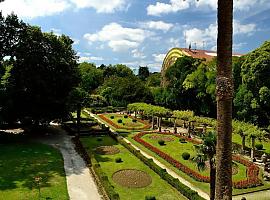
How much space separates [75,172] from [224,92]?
21.0 m

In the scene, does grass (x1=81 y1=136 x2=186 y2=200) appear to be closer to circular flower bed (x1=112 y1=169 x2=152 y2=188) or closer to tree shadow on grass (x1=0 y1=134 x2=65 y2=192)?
circular flower bed (x1=112 y1=169 x2=152 y2=188)

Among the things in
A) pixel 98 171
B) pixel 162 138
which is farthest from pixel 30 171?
pixel 162 138

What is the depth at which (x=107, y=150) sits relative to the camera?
35.5 metres

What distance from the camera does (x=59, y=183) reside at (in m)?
24.4

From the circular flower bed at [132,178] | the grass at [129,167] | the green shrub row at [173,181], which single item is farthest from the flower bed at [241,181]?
the circular flower bed at [132,178]

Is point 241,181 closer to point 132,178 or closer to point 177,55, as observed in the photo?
point 132,178

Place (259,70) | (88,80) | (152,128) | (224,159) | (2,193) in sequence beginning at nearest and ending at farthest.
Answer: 1. (224,159)
2. (2,193)
3. (259,70)
4. (152,128)
5. (88,80)

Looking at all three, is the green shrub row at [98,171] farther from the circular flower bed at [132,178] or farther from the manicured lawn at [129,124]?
the manicured lawn at [129,124]

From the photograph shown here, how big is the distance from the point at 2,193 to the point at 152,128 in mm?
31196

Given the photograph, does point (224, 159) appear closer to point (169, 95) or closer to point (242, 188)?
point (242, 188)

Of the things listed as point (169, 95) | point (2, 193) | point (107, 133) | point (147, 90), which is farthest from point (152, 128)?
point (2, 193)

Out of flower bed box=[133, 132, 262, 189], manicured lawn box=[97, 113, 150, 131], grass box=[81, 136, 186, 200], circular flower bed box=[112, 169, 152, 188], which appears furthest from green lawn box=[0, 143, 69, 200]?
manicured lawn box=[97, 113, 150, 131]

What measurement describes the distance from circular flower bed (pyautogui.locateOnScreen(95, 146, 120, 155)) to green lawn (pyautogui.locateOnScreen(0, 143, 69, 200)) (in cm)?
454

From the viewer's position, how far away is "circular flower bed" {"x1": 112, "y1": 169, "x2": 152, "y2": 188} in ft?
80.4
